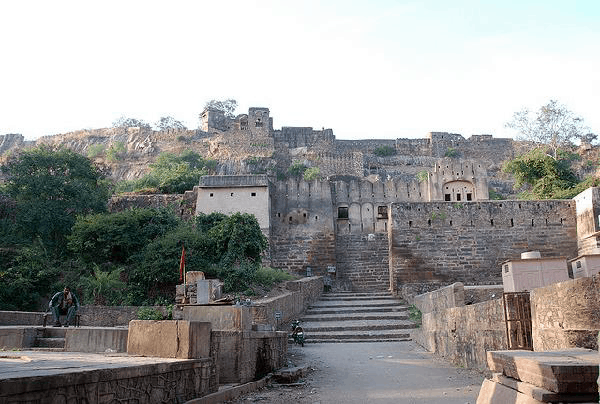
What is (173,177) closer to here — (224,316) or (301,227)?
(301,227)

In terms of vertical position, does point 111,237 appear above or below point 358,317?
above

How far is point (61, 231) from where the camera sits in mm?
23219

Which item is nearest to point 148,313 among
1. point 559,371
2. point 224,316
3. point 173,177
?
point 224,316

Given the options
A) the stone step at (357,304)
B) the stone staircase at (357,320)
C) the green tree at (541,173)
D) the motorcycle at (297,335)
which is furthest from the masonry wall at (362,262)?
the motorcycle at (297,335)

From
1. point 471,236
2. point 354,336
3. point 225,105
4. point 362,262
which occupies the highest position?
point 225,105

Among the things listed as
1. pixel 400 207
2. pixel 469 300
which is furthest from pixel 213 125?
pixel 469 300

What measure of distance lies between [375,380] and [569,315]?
13.7 ft

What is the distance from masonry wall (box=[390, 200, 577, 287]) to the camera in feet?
73.2

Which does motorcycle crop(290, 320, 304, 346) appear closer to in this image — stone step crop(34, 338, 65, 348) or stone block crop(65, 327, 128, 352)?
stone step crop(34, 338, 65, 348)

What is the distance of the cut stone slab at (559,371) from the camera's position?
3.04 m

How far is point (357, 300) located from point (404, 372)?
10978mm

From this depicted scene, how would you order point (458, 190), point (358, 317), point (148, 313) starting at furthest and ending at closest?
1. point (458, 190)
2. point (358, 317)
3. point (148, 313)

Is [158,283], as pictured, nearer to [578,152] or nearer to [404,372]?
[404,372]

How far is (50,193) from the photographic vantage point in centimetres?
2384
